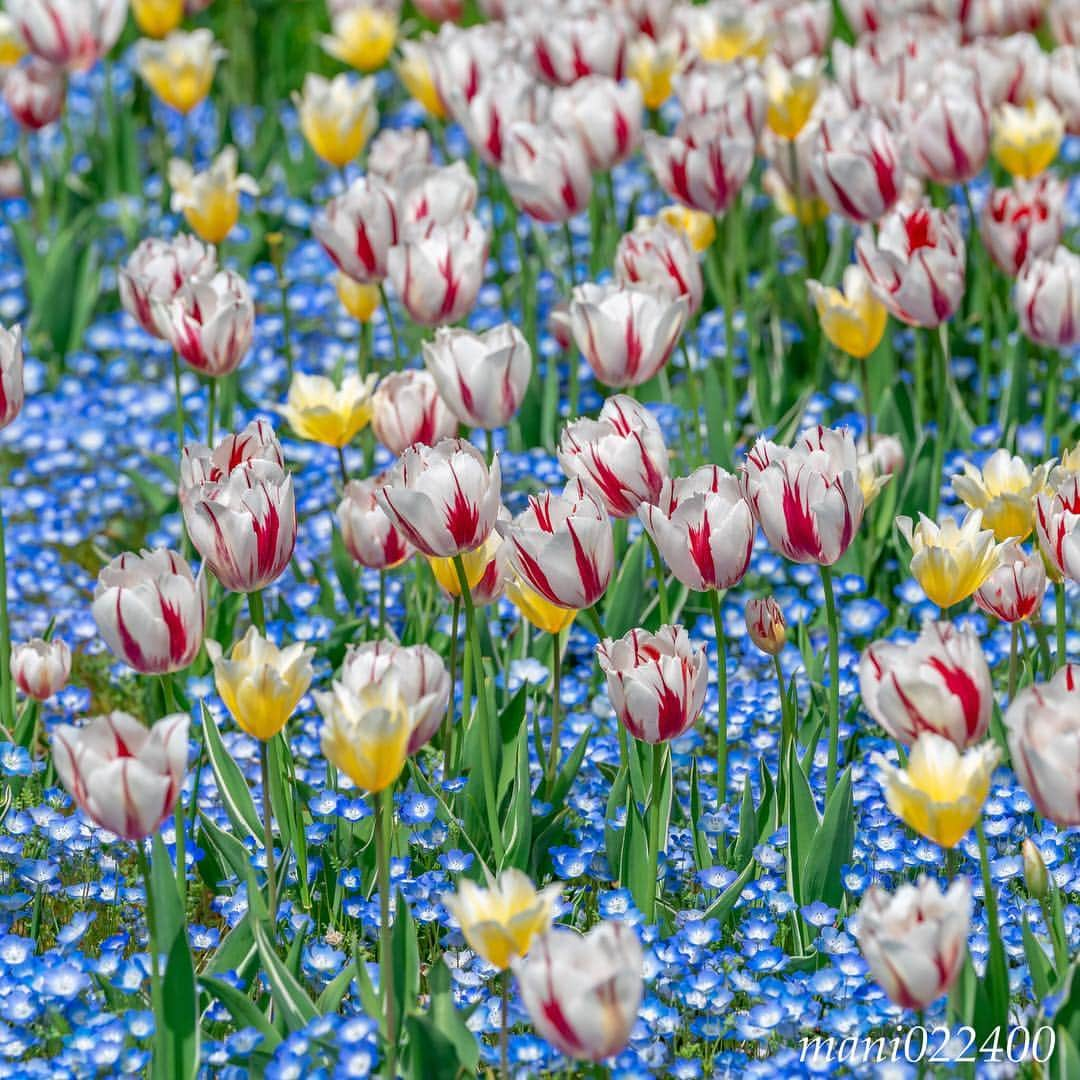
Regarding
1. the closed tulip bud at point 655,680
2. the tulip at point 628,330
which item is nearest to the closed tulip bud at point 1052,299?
the tulip at point 628,330

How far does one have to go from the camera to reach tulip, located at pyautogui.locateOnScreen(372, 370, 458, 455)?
362 cm

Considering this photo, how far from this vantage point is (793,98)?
480 cm

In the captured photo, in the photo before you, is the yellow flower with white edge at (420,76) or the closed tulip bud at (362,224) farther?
the yellow flower with white edge at (420,76)

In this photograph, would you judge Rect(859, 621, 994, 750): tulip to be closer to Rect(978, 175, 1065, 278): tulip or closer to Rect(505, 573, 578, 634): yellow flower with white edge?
Rect(505, 573, 578, 634): yellow flower with white edge

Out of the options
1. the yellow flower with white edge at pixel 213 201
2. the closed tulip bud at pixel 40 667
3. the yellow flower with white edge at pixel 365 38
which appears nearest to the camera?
the closed tulip bud at pixel 40 667

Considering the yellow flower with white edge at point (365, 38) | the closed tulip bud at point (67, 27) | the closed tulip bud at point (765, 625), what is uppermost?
the yellow flower with white edge at point (365, 38)

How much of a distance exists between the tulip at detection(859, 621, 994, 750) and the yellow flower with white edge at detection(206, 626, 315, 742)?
887 millimetres

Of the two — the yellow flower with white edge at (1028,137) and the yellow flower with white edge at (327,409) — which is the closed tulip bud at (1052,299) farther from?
the yellow flower with white edge at (327,409)

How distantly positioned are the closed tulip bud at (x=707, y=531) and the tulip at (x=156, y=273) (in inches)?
57.5

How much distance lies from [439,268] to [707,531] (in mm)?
1294

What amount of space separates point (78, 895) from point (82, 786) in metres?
0.99

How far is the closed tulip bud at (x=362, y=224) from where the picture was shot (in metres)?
4.05

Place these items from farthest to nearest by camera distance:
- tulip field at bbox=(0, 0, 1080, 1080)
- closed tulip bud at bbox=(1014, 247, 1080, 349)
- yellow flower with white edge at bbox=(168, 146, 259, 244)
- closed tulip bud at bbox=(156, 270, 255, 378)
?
1. yellow flower with white edge at bbox=(168, 146, 259, 244)
2. closed tulip bud at bbox=(1014, 247, 1080, 349)
3. closed tulip bud at bbox=(156, 270, 255, 378)
4. tulip field at bbox=(0, 0, 1080, 1080)

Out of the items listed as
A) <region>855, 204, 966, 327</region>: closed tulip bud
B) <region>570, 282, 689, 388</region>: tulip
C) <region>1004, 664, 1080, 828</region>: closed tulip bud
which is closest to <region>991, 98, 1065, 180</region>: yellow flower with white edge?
<region>855, 204, 966, 327</region>: closed tulip bud
